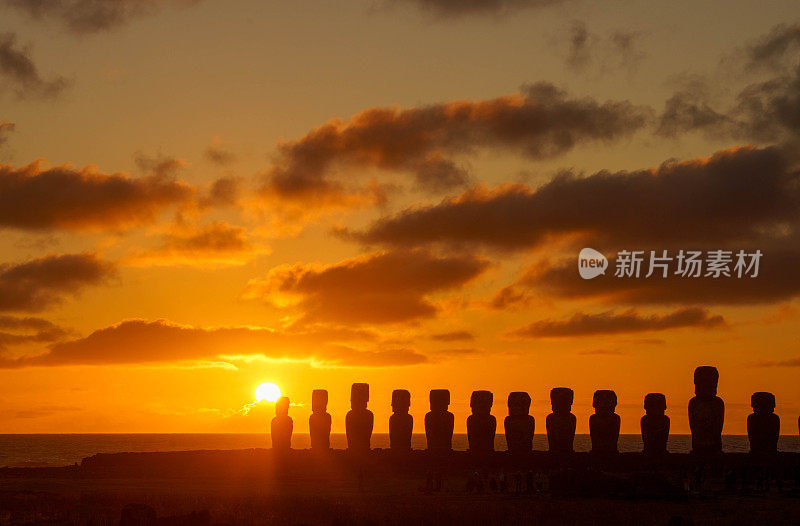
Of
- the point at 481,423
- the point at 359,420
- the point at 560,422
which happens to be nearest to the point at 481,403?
the point at 481,423

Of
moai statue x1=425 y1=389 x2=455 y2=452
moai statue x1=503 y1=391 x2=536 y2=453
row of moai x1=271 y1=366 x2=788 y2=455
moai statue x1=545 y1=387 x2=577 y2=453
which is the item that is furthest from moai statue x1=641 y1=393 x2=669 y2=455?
moai statue x1=425 y1=389 x2=455 y2=452

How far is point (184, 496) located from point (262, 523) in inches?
407

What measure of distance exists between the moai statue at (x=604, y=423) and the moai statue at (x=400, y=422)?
9.86 meters

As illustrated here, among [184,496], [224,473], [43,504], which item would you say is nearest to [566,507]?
[184,496]

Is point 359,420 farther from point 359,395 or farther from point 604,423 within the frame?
point 604,423

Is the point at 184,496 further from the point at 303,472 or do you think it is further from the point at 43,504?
the point at 303,472

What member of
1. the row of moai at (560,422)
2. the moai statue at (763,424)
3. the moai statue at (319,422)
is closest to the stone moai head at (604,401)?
the row of moai at (560,422)

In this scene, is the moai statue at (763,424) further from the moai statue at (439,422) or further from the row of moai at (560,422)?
the moai statue at (439,422)

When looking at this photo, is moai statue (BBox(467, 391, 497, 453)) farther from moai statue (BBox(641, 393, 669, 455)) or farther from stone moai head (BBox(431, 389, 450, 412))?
moai statue (BBox(641, 393, 669, 455))

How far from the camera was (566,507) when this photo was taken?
36.2m

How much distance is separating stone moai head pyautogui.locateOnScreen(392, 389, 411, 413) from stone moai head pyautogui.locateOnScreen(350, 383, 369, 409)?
5.38 feet

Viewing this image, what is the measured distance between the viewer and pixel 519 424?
58.6 meters

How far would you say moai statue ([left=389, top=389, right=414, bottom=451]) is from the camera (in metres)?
61.2

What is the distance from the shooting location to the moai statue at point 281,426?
64.7 metres
